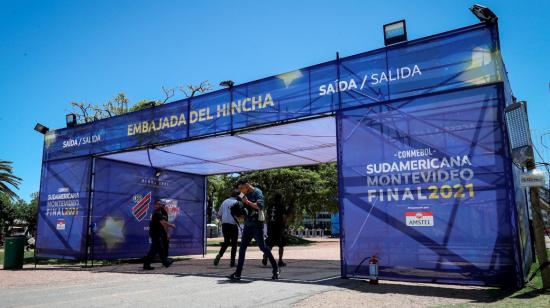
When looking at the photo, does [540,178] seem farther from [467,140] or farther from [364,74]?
[364,74]

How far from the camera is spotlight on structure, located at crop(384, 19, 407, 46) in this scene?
7543 millimetres

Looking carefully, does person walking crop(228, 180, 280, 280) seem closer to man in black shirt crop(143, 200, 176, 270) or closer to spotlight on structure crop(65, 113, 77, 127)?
man in black shirt crop(143, 200, 176, 270)

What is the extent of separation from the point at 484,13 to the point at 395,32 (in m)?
1.58

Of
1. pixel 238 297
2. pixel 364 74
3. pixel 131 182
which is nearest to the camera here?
pixel 238 297

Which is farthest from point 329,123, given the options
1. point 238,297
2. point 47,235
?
point 47,235

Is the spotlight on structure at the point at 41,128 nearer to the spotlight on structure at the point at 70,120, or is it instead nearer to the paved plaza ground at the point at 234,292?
the spotlight on structure at the point at 70,120

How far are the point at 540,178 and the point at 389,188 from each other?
85.4 inches

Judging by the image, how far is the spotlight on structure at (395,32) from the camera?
7543mm

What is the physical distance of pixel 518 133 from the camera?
19.6ft

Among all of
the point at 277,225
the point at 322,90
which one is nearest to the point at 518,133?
the point at 322,90

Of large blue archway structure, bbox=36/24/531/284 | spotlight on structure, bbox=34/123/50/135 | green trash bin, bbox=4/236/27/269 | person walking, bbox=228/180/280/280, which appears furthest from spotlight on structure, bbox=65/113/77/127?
person walking, bbox=228/180/280/280

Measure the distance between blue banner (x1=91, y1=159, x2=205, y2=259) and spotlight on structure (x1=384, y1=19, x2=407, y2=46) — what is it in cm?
959

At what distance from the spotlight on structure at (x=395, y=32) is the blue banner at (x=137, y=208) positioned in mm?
9592

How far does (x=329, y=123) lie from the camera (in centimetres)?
891
